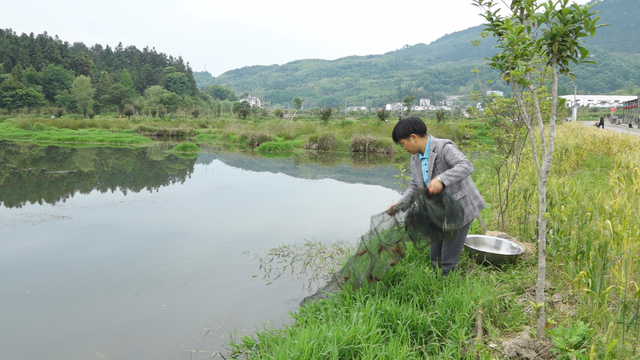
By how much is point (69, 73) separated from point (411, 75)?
11223 centimetres

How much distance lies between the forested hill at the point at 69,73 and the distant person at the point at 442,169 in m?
48.1

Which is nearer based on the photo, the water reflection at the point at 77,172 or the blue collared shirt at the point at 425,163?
the blue collared shirt at the point at 425,163

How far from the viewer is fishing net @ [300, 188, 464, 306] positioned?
9.65ft

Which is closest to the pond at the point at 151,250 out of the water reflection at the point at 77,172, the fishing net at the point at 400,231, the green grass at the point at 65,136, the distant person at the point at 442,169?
the water reflection at the point at 77,172

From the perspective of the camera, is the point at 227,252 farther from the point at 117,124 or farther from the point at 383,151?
the point at 117,124

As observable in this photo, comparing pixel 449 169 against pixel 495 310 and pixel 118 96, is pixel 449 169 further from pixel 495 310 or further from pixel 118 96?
pixel 118 96

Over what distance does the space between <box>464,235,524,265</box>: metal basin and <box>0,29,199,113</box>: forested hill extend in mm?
47843

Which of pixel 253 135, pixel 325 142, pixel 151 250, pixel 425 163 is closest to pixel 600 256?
pixel 425 163

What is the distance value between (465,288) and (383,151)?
1567cm

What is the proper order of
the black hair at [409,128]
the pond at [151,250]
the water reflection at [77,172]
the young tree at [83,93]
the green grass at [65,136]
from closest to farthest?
the black hair at [409,128], the pond at [151,250], the water reflection at [77,172], the green grass at [65,136], the young tree at [83,93]

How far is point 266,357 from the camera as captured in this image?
8.98 feet

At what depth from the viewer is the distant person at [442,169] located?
2.78 meters

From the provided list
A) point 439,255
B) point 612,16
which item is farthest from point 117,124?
point 612,16

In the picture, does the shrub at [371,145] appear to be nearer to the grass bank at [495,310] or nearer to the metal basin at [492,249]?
the metal basin at [492,249]
